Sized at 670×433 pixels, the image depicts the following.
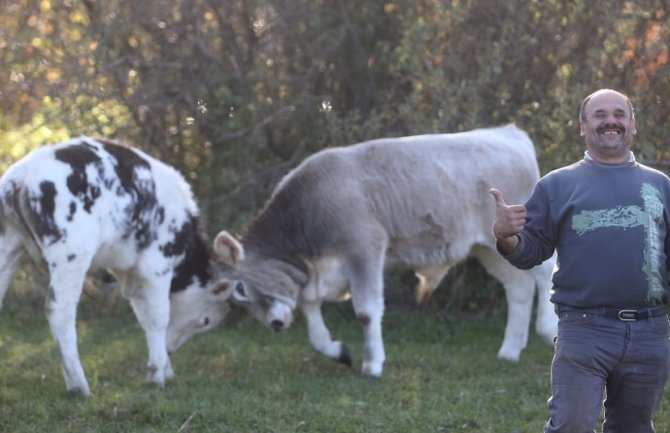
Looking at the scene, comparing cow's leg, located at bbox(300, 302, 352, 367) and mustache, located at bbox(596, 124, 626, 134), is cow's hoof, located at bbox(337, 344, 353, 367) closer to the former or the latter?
cow's leg, located at bbox(300, 302, 352, 367)

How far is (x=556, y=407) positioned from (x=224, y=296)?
4839 millimetres

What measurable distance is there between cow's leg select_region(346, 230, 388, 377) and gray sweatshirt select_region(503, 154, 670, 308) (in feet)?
12.8

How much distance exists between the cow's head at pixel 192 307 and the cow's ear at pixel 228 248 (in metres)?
0.21

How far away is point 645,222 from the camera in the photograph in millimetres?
5109

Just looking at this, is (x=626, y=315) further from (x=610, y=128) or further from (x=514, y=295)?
(x=514, y=295)

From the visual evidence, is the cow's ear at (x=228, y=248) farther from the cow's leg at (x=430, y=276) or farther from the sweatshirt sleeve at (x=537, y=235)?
the sweatshirt sleeve at (x=537, y=235)

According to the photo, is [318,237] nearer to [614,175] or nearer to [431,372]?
[431,372]

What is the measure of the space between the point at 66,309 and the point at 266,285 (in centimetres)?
205

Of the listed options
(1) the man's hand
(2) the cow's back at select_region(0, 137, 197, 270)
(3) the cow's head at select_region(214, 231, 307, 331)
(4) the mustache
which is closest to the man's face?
(4) the mustache

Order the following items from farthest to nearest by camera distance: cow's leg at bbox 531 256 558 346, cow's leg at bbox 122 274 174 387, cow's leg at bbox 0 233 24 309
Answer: cow's leg at bbox 531 256 558 346
cow's leg at bbox 122 274 174 387
cow's leg at bbox 0 233 24 309

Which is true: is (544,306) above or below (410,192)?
below

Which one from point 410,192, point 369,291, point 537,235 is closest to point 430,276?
point 410,192

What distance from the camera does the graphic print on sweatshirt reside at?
511 cm

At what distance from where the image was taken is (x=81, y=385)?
7.99m
